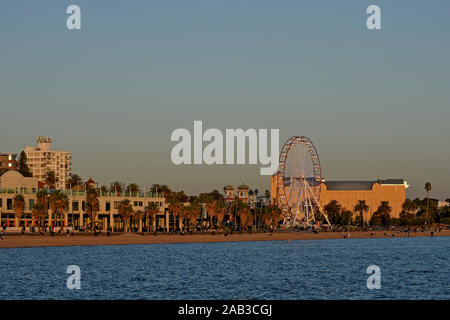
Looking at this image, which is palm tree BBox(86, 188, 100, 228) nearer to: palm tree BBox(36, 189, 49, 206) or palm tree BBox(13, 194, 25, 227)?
palm tree BBox(36, 189, 49, 206)

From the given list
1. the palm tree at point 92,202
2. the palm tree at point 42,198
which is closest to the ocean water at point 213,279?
the palm tree at point 42,198

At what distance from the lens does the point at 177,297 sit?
58.3 m

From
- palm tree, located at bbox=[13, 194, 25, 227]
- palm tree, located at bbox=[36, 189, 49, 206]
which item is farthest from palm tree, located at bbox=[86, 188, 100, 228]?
palm tree, located at bbox=[13, 194, 25, 227]

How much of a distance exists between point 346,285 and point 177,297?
19.5 meters

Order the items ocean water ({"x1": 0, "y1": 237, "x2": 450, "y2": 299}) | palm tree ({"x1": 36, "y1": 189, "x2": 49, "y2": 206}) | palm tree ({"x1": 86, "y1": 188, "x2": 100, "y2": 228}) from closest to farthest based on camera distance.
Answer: ocean water ({"x1": 0, "y1": 237, "x2": 450, "y2": 299}) → palm tree ({"x1": 36, "y1": 189, "x2": 49, "y2": 206}) → palm tree ({"x1": 86, "y1": 188, "x2": 100, "y2": 228})

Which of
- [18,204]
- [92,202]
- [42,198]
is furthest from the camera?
[92,202]

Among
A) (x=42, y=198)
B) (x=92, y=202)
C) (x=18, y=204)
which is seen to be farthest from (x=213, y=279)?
(x=92, y=202)

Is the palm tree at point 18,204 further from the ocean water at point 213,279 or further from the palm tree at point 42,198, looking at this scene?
the ocean water at point 213,279

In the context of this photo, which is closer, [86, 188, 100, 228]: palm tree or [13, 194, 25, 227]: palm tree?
[13, 194, 25, 227]: palm tree

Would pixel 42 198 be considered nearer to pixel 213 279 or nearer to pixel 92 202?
pixel 92 202

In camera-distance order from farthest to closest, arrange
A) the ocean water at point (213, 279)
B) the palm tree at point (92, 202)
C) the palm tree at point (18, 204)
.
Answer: the palm tree at point (92, 202) → the palm tree at point (18, 204) → the ocean water at point (213, 279)

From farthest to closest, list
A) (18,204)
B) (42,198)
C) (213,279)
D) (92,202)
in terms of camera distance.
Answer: (92,202) → (18,204) → (42,198) → (213,279)
